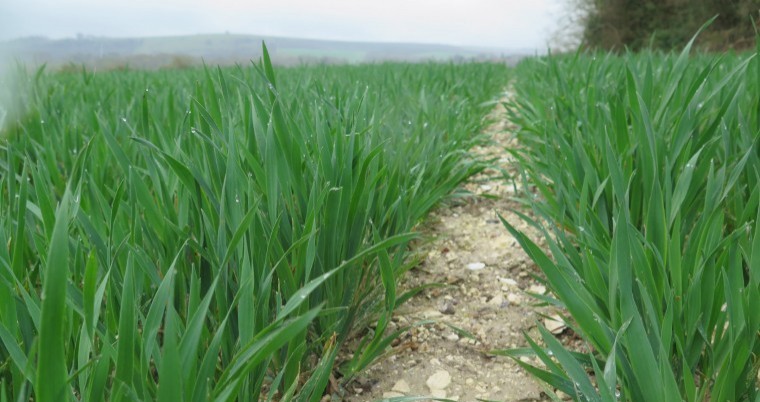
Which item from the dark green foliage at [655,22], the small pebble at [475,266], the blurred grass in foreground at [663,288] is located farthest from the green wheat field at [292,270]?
the dark green foliage at [655,22]

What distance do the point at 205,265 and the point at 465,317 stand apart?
25.4 inches

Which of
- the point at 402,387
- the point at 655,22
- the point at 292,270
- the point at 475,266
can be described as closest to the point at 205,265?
the point at 292,270

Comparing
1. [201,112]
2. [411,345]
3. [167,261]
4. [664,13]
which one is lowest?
[411,345]

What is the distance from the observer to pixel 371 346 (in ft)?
3.84

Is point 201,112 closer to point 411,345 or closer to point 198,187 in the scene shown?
point 198,187

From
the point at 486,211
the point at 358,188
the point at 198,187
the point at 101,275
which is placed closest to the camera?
the point at 101,275

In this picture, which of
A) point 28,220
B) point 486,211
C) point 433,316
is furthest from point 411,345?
point 486,211

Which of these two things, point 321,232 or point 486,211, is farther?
point 486,211

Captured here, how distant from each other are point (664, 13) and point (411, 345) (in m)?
17.3

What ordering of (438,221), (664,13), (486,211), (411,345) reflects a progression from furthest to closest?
(664,13) < (486,211) < (438,221) < (411,345)

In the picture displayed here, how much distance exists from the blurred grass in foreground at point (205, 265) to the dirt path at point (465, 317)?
7 centimetres

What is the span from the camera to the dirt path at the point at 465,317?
46.6 inches

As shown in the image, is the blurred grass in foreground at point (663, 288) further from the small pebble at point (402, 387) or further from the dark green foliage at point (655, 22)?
the dark green foliage at point (655, 22)

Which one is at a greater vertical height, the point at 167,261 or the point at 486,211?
the point at 167,261
